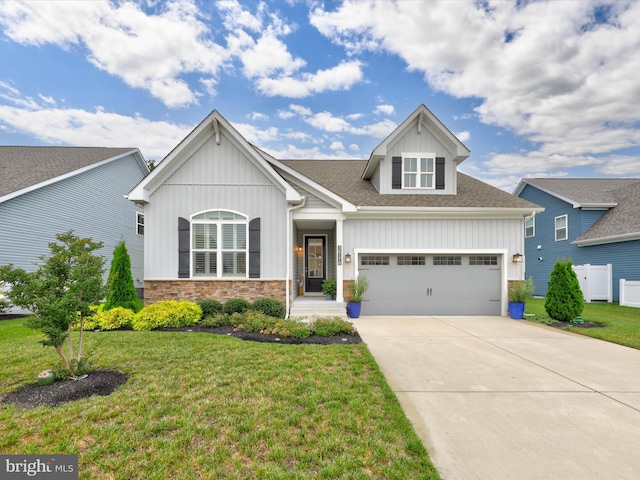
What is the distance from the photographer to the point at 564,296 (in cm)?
898

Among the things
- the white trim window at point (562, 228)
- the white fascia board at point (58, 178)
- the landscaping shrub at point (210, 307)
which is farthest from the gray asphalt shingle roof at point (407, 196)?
the white fascia board at point (58, 178)

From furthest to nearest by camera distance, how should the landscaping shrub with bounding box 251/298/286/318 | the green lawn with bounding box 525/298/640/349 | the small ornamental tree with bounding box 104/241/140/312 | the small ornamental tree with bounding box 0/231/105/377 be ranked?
the landscaping shrub with bounding box 251/298/286/318
the small ornamental tree with bounding box 104/241/140/312
the green lawn with bounding box 525/298/640/349
the small ornamental tree with bounding box 0/231/105/377

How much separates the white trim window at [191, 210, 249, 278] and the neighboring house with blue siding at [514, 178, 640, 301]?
452 inches

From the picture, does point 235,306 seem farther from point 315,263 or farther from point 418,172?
point 418,172

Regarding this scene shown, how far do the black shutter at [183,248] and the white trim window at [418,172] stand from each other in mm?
7729

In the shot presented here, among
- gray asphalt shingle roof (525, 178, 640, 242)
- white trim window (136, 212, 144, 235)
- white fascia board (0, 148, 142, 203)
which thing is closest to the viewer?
white fascia board (0, 148, 142, 203)

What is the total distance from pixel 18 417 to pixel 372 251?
28.5ft

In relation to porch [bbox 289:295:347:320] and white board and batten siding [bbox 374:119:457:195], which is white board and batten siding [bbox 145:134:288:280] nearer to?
porch [bbox 289:295:347:320]

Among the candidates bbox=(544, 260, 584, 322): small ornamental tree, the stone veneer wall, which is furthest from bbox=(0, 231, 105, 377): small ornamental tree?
bbox=(544, 260, 584, 322): small ornamental tree

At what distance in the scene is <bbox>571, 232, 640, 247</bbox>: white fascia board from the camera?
40.5ft

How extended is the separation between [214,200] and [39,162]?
990 cm

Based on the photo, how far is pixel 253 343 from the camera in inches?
248

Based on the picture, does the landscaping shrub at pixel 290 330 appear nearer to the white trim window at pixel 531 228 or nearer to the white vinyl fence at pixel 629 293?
the white vinyl fence at pixel 629 293

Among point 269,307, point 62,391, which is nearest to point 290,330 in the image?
point 269,307
